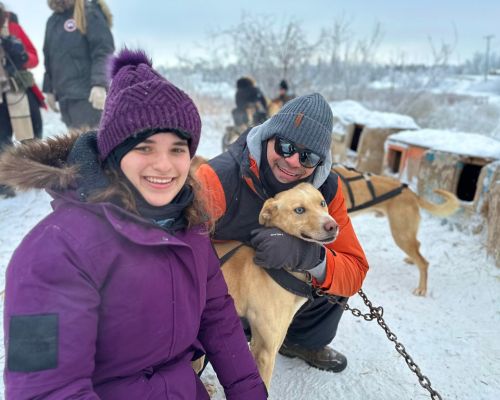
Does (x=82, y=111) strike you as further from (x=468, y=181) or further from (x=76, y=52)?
(x=468, y=181)

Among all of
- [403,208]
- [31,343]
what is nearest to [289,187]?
[31,343]

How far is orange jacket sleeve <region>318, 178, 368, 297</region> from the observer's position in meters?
2.22

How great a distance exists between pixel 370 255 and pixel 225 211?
2.97 meters

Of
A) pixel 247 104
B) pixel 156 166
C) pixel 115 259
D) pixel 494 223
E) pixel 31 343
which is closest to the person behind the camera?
pixel 31 343

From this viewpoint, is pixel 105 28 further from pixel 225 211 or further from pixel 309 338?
pixel 309 338

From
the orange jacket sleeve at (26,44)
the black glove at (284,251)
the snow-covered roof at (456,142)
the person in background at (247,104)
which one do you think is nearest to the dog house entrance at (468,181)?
the snow-covered roof at (456,142)

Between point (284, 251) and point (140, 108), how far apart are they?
113 cm

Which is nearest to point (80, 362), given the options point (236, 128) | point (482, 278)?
point (482, 278)

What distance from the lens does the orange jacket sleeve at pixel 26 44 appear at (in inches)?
183

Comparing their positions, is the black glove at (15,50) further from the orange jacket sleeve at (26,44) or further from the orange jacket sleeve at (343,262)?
the orange jacket sleeve at (343,262)

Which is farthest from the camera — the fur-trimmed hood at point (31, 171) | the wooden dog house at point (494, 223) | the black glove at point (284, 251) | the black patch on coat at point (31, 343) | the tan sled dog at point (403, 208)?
the tan sled dog at point (403, 208)

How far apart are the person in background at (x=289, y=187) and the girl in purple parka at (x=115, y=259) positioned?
0.54m

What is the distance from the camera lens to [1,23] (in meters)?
4.27

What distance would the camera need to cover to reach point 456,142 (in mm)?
5227
